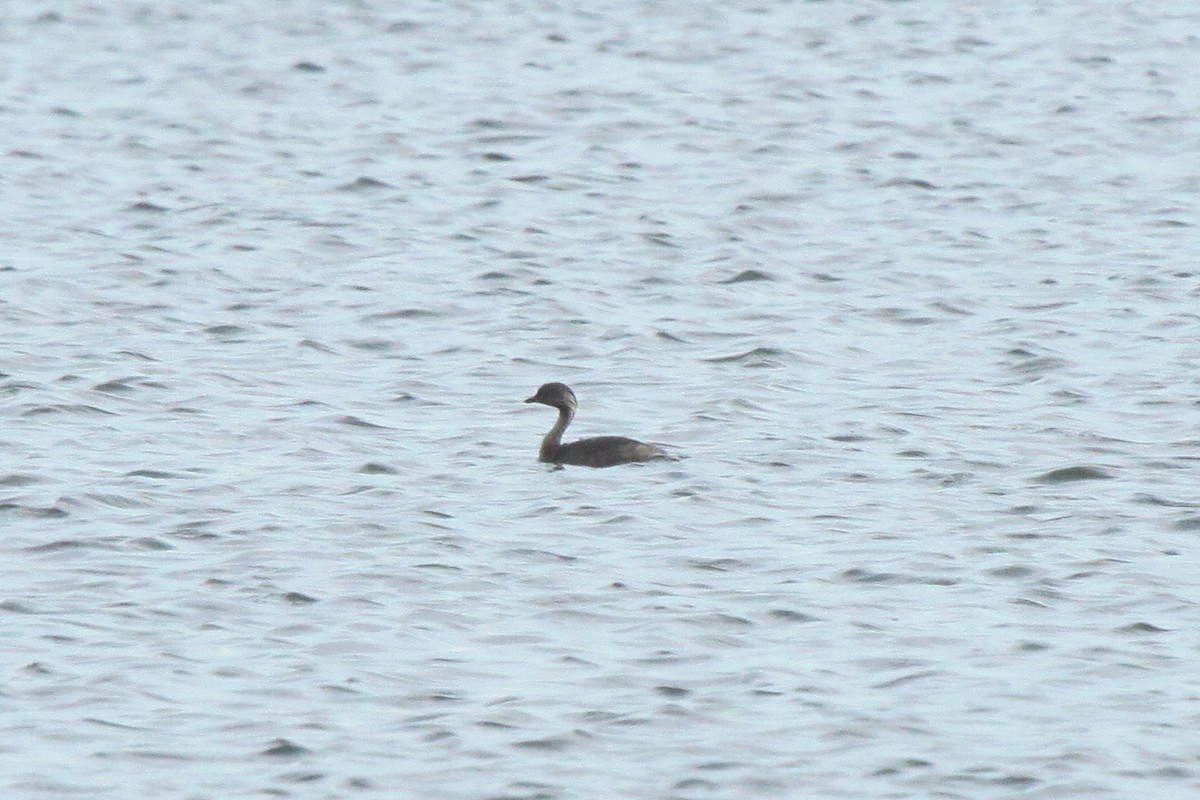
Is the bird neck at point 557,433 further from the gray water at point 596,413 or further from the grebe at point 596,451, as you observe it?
the gray water at point 596,413

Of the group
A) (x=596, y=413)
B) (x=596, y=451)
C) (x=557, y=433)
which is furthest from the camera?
(x=596, y=413)

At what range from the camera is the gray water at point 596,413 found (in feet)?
34.1

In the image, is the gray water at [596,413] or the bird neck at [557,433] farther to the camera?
the bird neck at [557,433]

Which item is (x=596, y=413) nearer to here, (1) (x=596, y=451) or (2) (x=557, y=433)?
(2) (x=557, y=433)

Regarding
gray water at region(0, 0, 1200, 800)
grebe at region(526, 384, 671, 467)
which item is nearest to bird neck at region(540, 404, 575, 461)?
grebe at region(526, 384, 671, 467)

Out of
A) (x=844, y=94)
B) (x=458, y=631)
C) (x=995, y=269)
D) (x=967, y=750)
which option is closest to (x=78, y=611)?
(x=458, y=631)

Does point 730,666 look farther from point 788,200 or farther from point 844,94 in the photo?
point 844,94

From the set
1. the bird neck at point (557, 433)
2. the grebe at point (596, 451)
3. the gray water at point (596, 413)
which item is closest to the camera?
the gray water at point (596, 413)

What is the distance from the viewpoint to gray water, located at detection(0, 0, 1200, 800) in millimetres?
10383

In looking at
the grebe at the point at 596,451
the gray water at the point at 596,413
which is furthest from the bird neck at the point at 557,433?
the gray water at the point at 596,413

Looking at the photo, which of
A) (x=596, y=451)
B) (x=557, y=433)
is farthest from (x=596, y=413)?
(x=596, y=451)

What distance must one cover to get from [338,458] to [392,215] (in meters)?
8.26

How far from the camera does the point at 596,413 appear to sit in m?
16.6

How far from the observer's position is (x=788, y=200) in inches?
934
